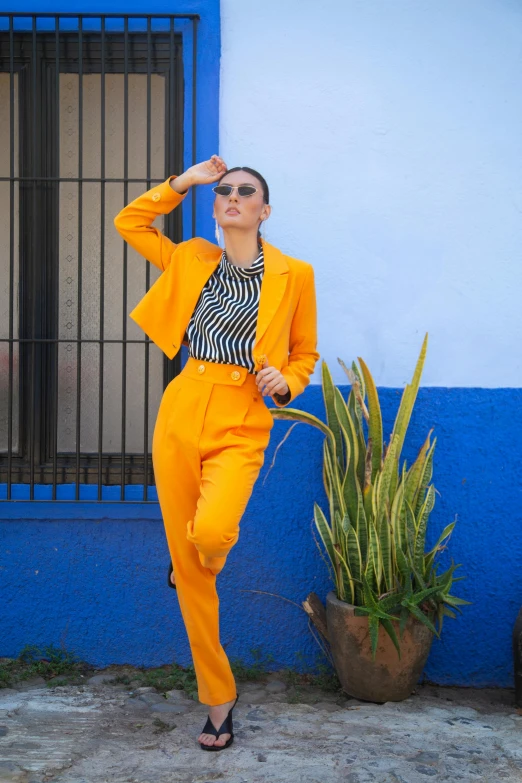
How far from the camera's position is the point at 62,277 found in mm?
4297

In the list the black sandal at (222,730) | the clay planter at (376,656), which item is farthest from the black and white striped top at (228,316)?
the black sandal at (222,730)

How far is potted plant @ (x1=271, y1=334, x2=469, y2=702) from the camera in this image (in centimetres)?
352

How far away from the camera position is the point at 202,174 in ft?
10.4

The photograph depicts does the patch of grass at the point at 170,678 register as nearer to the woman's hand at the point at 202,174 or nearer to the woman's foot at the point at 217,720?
the woman's foot at the point at 217,720

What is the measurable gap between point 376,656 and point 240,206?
1855 mm

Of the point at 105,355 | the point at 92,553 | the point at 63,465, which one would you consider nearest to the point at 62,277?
the point at 105,355

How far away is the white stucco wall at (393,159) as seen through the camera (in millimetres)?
3951

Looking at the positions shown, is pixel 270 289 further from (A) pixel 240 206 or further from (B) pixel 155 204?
(B) pixel 155 204

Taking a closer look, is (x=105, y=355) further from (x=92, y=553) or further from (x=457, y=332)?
(x=457, y=332)

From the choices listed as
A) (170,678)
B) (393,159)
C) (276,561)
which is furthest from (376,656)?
(393,159)

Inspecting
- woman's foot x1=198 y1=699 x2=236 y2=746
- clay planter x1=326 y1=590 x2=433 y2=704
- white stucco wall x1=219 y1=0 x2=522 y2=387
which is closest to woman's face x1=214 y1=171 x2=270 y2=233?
white stucco wall x1=219 y1=0 x2=522 y2=387

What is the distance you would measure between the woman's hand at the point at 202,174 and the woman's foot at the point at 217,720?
6.17ft

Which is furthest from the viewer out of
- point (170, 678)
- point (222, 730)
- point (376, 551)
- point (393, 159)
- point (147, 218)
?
point (393, 159)

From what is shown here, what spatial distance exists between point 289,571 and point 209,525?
1219mm
